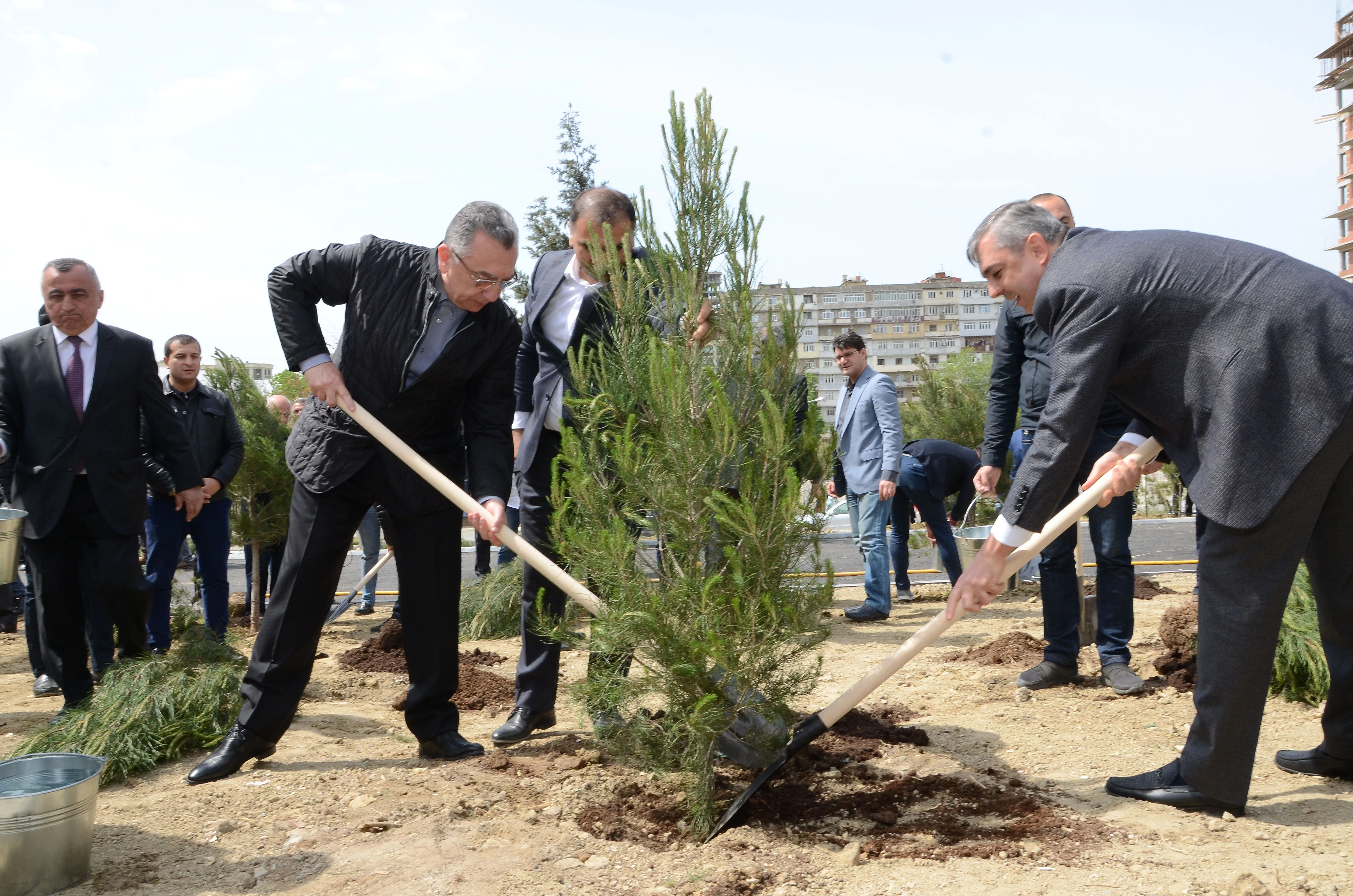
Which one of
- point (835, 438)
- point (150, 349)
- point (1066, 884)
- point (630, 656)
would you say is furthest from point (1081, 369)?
point (150, 349)

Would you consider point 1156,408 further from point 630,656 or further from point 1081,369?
point 630,656

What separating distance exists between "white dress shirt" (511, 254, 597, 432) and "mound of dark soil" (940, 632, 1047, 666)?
2.96 metres

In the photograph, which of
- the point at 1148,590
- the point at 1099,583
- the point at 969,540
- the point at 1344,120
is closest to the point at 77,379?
the point at 1099,583

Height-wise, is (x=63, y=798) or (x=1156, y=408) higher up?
(x=1156, y=408)

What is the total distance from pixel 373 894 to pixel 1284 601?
2902 millimetres

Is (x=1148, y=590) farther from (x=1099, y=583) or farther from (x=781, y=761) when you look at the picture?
(x=781, y=761)

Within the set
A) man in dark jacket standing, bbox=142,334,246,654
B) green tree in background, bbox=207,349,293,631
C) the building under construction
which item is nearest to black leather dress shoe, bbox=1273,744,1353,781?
man in dark jacket standing, bbox=142,334,246,654

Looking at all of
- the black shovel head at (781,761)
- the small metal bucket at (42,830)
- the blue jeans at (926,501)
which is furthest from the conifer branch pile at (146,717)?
the blue jeans at (926,501)

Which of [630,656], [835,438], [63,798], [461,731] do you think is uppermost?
[835,438]

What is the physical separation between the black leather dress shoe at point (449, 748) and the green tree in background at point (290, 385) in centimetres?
1017

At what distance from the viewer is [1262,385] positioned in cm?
298

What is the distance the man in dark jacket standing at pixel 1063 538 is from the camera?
4695 millimetres

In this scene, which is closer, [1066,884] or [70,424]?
[1066,884]

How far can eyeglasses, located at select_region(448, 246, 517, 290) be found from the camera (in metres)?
3.78
